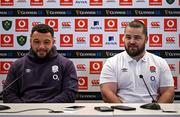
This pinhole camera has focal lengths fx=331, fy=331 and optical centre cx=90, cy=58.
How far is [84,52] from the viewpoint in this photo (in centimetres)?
398

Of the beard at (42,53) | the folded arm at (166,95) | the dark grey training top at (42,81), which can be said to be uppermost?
the beard at (42,53)

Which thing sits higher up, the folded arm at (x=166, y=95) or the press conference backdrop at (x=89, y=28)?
the press conference backdrop at (x=89, y=28)

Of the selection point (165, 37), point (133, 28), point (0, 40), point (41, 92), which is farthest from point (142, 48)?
point (0, 40)

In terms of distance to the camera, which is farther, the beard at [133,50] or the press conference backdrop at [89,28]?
the press conference backdrop at [89,28]

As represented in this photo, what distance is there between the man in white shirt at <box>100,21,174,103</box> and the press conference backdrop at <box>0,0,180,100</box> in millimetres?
671

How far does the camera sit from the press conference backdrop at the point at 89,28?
3.95 meters

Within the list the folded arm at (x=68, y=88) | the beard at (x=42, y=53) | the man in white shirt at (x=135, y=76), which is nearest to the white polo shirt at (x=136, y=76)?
the man in white shirt at (x=135, y=76)

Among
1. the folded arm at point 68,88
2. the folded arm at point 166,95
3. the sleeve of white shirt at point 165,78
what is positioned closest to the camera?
the folded arm at point 68,88

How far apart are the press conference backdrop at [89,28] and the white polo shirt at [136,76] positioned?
0.70 m

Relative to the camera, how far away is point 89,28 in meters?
3.99

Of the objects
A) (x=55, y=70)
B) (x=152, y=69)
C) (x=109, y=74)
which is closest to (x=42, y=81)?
(x=55, y=70)

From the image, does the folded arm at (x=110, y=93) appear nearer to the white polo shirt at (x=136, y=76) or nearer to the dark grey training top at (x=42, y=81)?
the white polo shirt at (x=136, y=76)

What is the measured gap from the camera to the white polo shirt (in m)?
3.16

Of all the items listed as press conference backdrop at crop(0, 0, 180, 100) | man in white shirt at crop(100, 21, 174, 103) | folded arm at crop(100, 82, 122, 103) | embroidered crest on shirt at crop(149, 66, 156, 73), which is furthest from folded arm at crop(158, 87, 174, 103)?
press conference backdrop at crop(0, 0, 180, 100)
